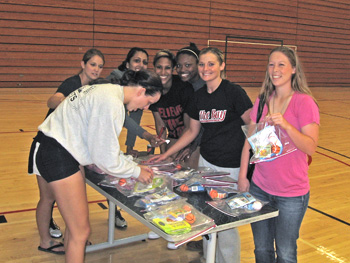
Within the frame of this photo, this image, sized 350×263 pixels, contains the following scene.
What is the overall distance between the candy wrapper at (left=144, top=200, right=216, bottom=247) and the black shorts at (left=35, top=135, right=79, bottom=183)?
1.65 feet

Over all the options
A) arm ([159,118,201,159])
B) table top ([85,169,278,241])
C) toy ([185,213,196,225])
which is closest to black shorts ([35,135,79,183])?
table top ([85,169,278,241])

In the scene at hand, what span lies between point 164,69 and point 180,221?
1738 mm

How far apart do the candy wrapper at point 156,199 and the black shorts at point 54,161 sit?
42 centimetres

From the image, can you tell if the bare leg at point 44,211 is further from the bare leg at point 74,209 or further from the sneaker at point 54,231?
the bare leg at point 74,209

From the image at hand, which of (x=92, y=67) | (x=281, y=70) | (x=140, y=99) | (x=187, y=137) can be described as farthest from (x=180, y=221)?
(x=92, y=67)

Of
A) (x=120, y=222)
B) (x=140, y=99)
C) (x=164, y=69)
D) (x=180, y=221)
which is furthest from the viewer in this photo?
(x=120, y=222)

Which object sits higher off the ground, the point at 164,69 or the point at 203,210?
the point at 164,69

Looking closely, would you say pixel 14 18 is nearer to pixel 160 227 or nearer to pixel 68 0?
pixel 68 0

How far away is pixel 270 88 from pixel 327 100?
1113cm

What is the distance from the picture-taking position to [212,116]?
2.71 m

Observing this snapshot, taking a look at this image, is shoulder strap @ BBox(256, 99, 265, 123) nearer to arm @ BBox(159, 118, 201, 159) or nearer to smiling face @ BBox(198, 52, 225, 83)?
smiling face @ BBox(198, 52, 225, 83)

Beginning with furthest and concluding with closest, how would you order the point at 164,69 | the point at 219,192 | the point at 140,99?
1. the point at 164,69
2. the point at 219,192
3. the point at 140,99

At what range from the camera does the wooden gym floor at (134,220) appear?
303cm

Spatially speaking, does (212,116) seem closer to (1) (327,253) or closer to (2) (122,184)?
(2) (122,184)
